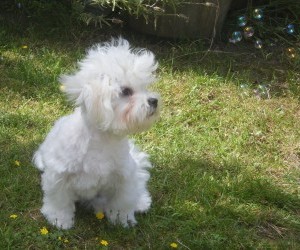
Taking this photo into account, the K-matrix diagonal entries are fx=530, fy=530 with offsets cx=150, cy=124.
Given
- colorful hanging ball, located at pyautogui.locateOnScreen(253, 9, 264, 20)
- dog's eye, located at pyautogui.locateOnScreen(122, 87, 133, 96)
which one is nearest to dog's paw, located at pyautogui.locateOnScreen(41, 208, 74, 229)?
dog's eye, located at pyautogui.locateOnScreen(122, 87, 133, 96)

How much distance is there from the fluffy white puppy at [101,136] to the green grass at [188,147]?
0.49 ft

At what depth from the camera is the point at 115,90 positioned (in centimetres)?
270

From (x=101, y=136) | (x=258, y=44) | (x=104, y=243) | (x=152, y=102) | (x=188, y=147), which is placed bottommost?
(x=188, y=147)

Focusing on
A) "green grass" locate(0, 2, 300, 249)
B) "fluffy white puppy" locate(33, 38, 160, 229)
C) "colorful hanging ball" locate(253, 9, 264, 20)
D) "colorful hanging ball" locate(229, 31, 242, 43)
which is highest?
"fluffy white puppy" locate(33, 38, 160, 229)

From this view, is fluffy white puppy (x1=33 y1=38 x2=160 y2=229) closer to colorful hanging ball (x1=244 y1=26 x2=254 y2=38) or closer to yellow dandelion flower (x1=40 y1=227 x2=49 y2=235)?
yellow dandelion flower (x1=40 y1=227 x2=49 y2=235)

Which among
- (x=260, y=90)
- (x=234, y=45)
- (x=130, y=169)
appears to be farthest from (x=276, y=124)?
(x=130, y=169)

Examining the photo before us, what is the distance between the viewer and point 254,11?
5.50 m

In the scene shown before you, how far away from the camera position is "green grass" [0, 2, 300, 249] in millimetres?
3248

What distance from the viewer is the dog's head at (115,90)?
8.80 ft

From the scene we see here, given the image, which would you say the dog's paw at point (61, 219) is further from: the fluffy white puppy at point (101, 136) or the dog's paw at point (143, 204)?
the dog's paw at point (143, 204)

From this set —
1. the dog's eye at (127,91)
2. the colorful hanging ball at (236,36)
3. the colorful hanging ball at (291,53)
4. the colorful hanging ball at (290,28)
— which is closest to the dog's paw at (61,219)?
the dog's eye at (127,91)

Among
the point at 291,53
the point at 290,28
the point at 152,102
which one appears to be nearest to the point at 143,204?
the point at 152,102

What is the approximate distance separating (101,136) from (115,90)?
33 cm

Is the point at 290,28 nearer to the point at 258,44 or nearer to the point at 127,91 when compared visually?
the point at 258,44
